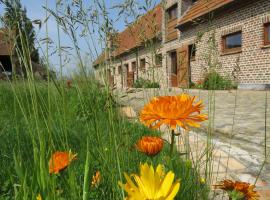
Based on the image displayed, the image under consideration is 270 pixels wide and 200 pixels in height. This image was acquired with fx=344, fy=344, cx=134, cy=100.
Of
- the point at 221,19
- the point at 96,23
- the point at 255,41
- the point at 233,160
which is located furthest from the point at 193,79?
the point at 96,23

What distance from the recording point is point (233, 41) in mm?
13141

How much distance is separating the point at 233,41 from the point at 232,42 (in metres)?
0.07

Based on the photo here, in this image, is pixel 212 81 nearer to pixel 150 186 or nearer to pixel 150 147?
pixel 150 147

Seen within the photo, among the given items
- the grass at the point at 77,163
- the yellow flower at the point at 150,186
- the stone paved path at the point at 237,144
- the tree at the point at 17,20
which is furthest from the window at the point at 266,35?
the yellow flower at the point at 150,186

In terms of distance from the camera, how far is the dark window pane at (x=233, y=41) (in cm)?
1281

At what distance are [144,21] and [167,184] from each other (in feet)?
4.40

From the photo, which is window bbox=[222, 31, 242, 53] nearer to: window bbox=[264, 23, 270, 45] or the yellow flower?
window bbox=[264, 23, 270, 45]

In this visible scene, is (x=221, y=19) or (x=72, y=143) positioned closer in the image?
(x=72, y=143)

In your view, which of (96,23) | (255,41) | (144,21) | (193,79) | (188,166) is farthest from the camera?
(193,79)

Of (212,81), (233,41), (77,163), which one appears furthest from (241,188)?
(233,41)

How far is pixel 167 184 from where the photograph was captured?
640mm

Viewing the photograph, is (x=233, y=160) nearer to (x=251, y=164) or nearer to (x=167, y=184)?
(x=251, y=164)

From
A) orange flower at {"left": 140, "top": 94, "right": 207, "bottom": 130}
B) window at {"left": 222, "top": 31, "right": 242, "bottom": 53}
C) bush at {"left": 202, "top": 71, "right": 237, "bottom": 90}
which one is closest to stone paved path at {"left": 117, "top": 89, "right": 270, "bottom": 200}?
bush at {"left": 202, "top": 71, "right": 237, "bottom": 90}

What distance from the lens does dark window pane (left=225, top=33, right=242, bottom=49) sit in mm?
12810
